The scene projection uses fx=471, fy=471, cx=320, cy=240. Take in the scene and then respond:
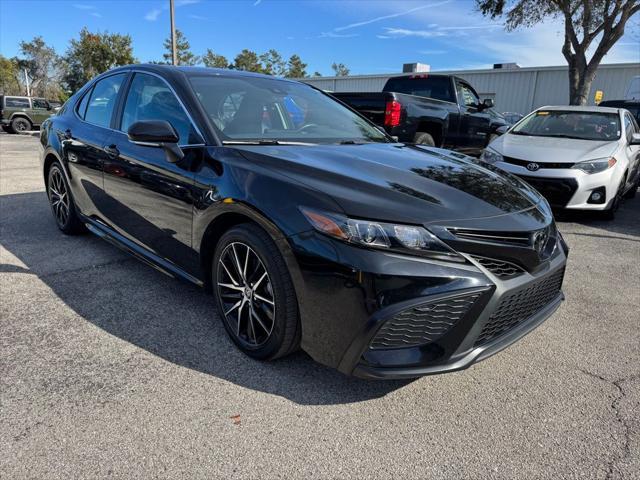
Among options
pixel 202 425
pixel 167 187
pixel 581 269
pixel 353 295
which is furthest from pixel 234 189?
pixel 581 269

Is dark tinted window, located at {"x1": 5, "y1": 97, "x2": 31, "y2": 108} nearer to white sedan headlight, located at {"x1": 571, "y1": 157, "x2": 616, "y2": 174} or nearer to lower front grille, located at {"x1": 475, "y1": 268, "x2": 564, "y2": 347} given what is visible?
white sedan headlight, located at {"x1": 571, "y1": 157, "x2": 616, "y2": 174}

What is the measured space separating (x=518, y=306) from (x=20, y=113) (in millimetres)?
25538

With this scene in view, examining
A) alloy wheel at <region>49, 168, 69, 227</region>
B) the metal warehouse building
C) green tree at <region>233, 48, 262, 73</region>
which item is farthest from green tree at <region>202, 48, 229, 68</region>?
alloy wheel at <region>49, 168, 69, 227</region>

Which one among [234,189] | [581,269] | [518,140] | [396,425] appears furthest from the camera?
[518,140]

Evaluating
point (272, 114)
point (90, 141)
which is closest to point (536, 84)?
point (272, 114)

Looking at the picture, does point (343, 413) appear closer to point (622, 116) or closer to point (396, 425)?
point (396, 425)

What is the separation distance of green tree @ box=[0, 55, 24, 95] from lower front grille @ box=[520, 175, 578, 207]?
62592 mm

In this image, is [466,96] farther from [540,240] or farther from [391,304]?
[391,304]

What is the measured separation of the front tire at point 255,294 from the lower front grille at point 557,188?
468cm

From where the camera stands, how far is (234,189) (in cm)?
249

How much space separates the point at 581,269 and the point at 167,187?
12.2ft

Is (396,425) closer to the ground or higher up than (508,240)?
closer to the ground

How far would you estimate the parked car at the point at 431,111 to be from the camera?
7.10 meters

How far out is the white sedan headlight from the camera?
585 cm
